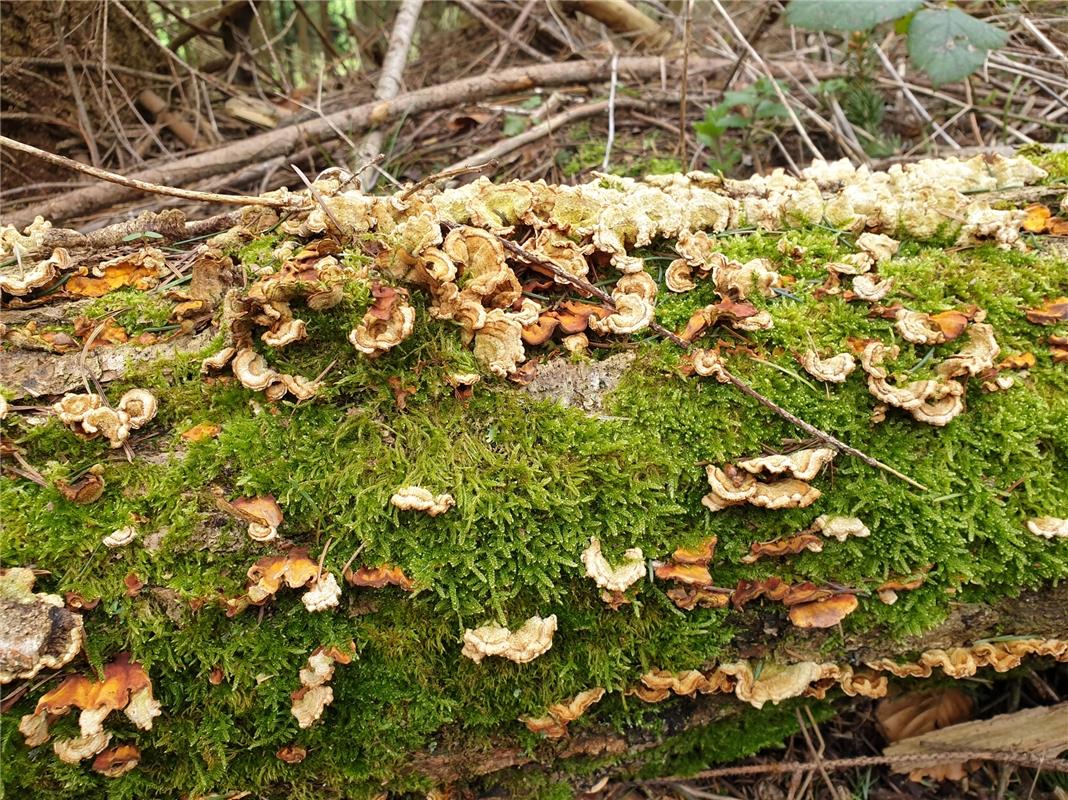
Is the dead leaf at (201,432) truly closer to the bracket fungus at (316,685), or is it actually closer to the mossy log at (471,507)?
the mossy log at (471,507)

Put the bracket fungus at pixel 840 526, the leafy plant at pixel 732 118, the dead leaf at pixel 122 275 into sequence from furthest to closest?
the leafy plant at pixel 732 118, the dead leaf at pixel 122 275, the bracket fungus at pixel 840 526

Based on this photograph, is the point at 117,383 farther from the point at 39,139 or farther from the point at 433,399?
the point at 39,139

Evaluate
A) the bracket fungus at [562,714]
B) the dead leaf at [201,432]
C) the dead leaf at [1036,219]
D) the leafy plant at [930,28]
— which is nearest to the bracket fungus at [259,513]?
the dead leaf at [201,432]

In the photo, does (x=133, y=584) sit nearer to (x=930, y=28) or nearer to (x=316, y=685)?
(x=316, y=685)

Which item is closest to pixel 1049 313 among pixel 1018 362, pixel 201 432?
pixel 1018 362

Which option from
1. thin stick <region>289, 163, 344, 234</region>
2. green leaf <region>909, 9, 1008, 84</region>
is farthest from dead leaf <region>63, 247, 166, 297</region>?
green leaf <region>909, 9, 1008, 84</region>

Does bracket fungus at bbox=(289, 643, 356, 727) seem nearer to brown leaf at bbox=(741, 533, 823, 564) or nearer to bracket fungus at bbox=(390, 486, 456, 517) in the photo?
bracket fungus at bbox=(390, 486, 456, 517)
